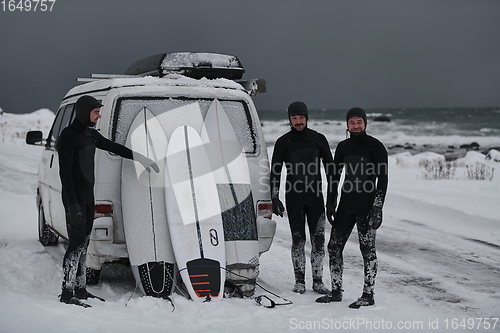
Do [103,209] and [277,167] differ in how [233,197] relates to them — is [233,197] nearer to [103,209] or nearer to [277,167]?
[277,167]

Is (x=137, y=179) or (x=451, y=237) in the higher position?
(x=137, y=179)

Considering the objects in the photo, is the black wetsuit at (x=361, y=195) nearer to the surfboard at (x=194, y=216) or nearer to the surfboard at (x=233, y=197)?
the surfboard at (x=233, y=197)

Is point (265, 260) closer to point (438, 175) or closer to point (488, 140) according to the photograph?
point (438, 175)

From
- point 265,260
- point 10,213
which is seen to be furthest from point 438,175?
point 10,213

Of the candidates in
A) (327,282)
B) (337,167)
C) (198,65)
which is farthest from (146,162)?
(327,282)

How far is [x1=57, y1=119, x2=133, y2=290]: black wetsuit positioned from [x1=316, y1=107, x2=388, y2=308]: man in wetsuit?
2.29 meters

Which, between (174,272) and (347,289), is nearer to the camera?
(174,272)

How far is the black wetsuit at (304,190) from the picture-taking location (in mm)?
5816

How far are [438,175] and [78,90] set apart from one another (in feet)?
38.1

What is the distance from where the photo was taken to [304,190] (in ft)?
19.1

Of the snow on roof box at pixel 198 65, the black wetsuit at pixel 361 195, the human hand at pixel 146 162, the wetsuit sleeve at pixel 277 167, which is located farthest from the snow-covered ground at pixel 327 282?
the snow on roof box at pixel 198 65

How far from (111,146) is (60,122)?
2351mm

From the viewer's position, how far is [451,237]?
347 inches

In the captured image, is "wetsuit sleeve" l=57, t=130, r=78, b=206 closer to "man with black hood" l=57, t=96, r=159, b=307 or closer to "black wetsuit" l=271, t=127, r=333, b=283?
"man with black hood" l=57, t=96, r=159, b=307
